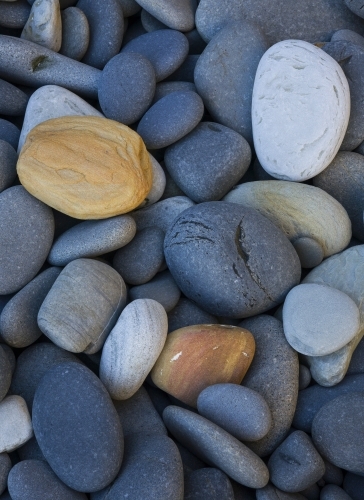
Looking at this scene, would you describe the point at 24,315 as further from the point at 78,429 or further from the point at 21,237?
the point at 78,429

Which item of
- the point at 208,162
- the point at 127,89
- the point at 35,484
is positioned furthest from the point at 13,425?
the point at 127,89

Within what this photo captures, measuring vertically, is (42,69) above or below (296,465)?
above

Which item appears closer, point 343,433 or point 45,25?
point 343,433

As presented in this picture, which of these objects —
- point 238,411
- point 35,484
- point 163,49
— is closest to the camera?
point 35,484

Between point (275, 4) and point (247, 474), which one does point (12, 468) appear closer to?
point (247, 474)

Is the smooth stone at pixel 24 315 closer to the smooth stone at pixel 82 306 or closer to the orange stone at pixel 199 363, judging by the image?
the smooth stone at pixel 82 306

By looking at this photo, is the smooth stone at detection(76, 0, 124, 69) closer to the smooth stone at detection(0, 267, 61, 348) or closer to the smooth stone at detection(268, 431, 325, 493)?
the smooth stone at detection(0, 267, 61, 348)

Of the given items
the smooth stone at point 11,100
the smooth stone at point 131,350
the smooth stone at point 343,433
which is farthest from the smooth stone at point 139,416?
the smooth stone at point 11,100

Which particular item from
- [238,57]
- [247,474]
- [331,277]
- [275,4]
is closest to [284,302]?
[331,277]
